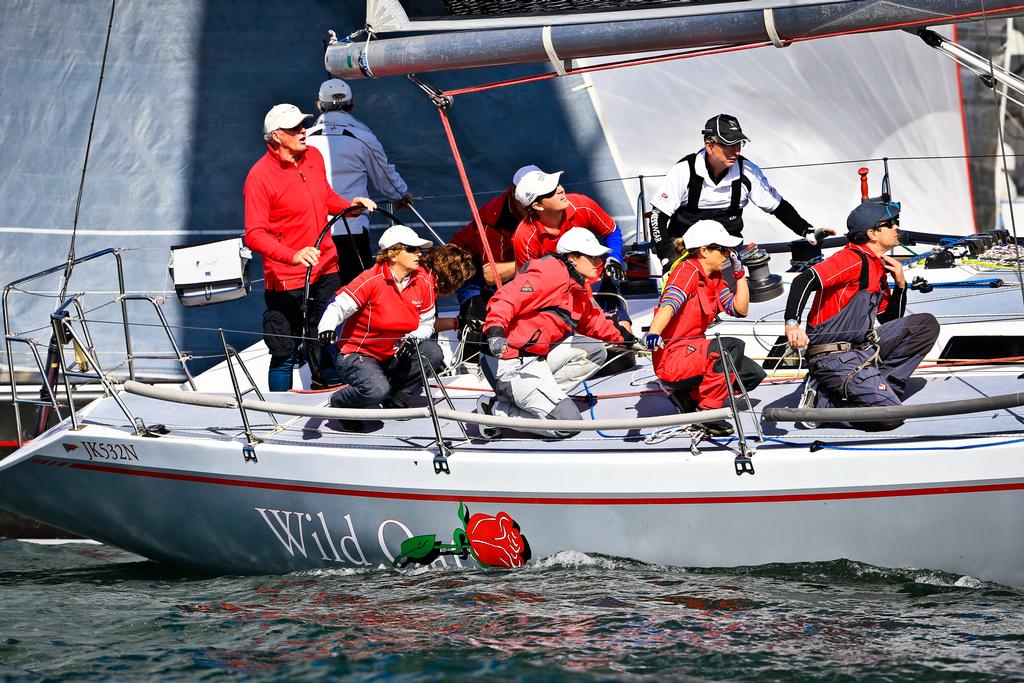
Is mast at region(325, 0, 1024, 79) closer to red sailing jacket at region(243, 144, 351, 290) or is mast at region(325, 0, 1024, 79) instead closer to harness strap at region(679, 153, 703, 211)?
red sailing jacket at region(243, 144, 351, 290)

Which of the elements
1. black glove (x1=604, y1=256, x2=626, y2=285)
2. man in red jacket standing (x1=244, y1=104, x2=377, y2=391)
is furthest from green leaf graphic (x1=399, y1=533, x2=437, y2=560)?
black glove (x1=604, y1=256, x2=626, y2=285)

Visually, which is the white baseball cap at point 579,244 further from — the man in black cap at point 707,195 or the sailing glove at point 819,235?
the sailing glove at point 819,235

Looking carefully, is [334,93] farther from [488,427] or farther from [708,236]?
[708,236]

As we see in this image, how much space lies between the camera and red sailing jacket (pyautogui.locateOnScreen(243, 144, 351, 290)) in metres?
5.68

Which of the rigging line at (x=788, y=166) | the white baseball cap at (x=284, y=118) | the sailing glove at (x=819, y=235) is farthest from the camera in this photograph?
the rigging line at (x=788, y=166)

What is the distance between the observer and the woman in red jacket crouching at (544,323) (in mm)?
4742

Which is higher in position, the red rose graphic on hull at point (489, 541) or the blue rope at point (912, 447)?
the blue rope at point (912, 447)

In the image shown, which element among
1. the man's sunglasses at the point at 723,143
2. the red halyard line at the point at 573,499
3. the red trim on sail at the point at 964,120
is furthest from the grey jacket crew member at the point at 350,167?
the red trim on sail at the point at 964,120

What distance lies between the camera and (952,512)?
4141 millimetres

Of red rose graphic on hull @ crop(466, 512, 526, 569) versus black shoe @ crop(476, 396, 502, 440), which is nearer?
red rose graphic on hull @ crop(466, 512, 526, 569)

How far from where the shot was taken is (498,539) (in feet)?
15.1

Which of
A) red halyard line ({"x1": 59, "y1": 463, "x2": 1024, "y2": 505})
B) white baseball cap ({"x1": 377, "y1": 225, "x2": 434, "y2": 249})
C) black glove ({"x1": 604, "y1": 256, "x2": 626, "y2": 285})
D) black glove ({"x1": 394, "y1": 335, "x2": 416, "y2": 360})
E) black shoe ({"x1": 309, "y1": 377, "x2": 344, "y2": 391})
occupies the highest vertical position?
white baseball cap ({"x1": 377, "y1": 225, "x2": 434, "y2": 249})

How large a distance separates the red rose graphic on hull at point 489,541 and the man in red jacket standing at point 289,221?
1.39 m

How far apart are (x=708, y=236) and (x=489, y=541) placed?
1369mm
